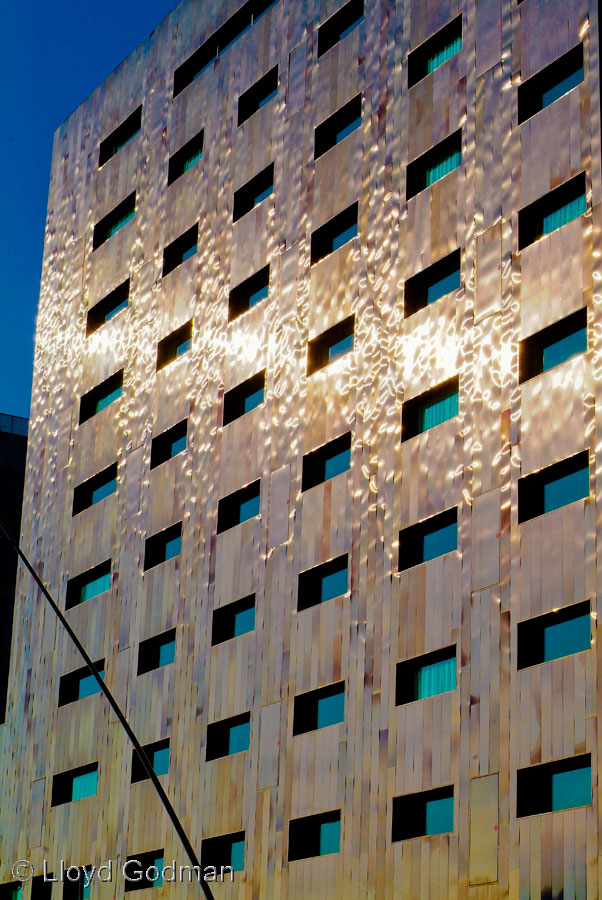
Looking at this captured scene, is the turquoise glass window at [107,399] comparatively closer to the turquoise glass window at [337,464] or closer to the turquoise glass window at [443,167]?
the turquoise glass window at [337,464]

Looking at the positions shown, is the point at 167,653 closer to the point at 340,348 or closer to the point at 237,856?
the point at 237,856

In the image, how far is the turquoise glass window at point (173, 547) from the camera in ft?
121

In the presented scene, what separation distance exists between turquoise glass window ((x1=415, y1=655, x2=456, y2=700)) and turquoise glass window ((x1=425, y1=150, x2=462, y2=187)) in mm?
11087

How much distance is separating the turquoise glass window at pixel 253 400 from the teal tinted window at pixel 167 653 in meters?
6.49

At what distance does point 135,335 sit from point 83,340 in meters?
3.37

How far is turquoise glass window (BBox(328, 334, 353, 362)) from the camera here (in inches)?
1292

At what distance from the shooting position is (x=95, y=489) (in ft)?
136

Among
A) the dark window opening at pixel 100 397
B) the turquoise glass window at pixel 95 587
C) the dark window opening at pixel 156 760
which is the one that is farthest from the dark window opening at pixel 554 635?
the dark window opening at pixel 100 397

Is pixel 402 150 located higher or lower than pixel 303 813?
higher

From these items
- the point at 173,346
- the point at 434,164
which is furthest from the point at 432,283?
the point at 173,346

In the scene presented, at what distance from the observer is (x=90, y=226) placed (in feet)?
146

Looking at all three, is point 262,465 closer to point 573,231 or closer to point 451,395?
point 451,395

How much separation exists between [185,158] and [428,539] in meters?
17.2

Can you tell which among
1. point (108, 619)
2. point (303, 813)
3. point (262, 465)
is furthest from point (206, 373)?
point (303, 813)
